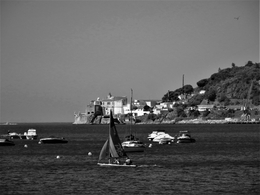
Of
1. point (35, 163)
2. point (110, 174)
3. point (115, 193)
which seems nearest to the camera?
point (115, 193)

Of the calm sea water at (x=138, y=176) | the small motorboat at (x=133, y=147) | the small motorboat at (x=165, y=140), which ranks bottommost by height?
the calm sea water at (x=138, y=176)

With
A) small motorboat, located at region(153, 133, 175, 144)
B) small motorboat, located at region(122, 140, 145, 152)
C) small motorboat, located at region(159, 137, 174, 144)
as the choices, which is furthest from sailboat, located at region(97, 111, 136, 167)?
small motorboat, located at region(153, 133, 175, 144)

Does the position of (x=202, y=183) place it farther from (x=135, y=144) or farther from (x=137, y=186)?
(x=135, y=144)

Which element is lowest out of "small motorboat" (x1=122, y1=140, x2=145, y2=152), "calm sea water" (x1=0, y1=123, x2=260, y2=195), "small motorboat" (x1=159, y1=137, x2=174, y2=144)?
"calm sea water" (x1=0, y1=123, x2=260, y2=195)

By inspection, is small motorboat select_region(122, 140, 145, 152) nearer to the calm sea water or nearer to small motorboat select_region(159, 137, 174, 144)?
the calm sea water

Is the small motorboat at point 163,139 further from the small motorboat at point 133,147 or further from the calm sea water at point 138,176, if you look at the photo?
the calm sea water at point 138,176

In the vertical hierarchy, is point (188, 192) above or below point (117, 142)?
below

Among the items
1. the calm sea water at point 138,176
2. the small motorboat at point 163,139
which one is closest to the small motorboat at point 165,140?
the small motorboat at point 163,139

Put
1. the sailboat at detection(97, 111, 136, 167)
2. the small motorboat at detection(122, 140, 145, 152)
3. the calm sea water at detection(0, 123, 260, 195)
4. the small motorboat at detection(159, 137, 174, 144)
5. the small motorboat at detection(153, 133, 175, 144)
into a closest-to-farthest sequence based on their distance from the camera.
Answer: the calm sea water at detection(0, 123, 260, 195), the sailboat at detection(97, 111, 136, 167), the small motorboat at detection(122, 140, 145, 152), the small motorboat at detection(159, 137, 174, 144), the small motorboat at detection(153, 133, 175, 144)

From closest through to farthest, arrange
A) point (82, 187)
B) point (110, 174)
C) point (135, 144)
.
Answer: point (82, 187) → point (110, 174) → point (135, 144)

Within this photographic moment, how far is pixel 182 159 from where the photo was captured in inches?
2744

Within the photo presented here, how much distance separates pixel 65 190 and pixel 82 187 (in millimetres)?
1819

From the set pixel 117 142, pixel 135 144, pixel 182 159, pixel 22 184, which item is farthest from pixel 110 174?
pixel 135 144

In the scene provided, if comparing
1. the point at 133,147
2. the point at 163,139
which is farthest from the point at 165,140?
the point at 133,147
